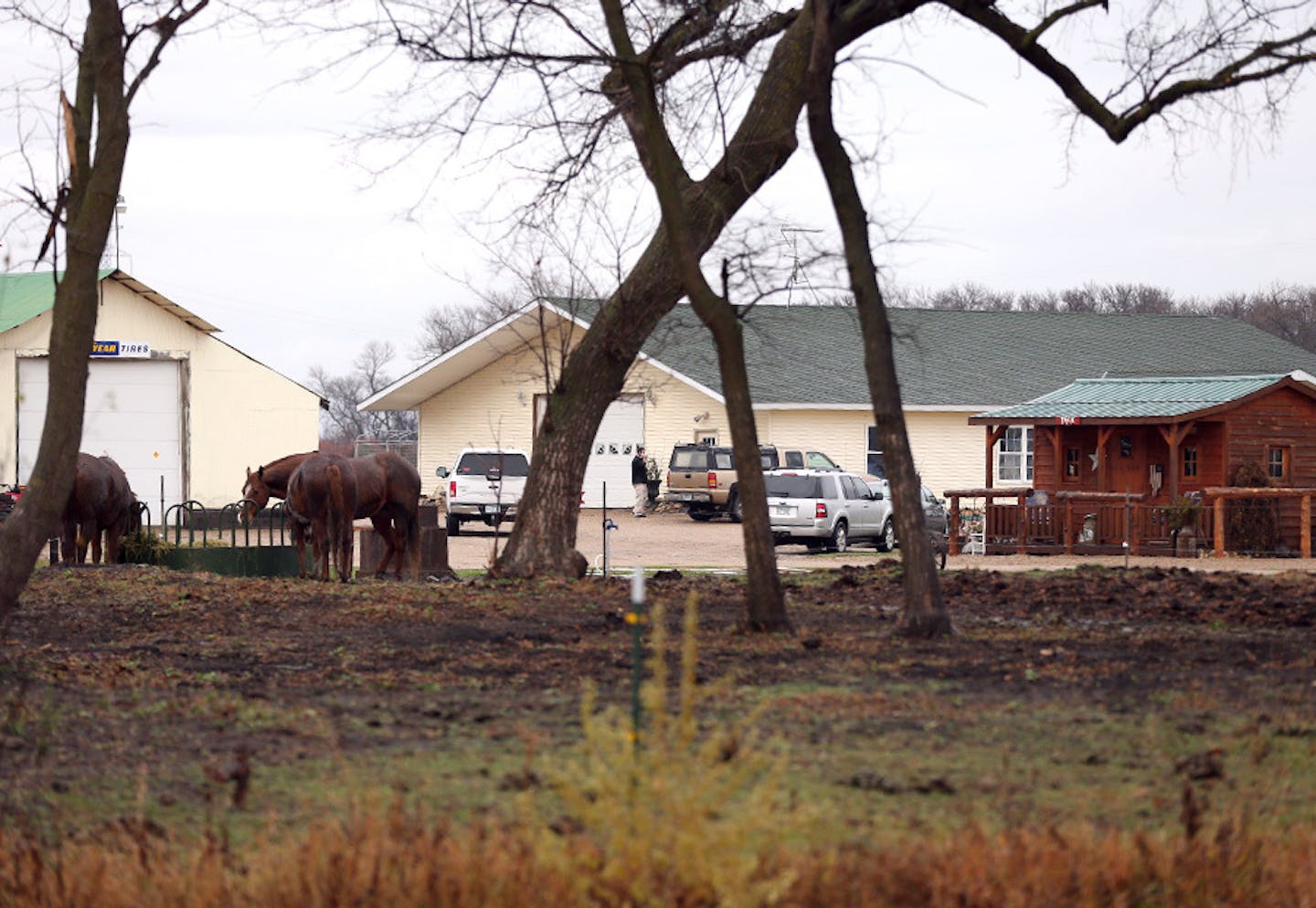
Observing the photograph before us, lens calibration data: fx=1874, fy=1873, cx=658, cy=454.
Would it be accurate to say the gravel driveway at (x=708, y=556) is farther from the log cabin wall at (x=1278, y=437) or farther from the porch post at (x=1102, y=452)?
the log cabin wall at (x=1278, y=437)

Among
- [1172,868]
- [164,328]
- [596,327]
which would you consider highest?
[164,328]

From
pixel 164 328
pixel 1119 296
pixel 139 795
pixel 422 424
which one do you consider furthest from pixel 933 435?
pixel 1119 296

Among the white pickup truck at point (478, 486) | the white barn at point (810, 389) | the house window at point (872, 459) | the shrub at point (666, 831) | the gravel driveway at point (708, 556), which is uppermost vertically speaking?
the white barn at point (810, 389)

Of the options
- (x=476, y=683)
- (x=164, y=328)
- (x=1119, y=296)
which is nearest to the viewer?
(x=476, y=683)

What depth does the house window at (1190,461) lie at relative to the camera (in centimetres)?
3497

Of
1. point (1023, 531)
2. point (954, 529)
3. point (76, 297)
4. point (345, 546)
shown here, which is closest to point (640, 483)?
point (954, 529)

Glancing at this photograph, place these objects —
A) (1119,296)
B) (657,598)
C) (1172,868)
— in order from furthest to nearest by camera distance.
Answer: (1119,296)
(657,598)
(1172,868)

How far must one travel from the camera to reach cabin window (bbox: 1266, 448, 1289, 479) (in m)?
35.0

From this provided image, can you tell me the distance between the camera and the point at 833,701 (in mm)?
9539

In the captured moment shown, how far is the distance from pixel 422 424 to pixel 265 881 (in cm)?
5020

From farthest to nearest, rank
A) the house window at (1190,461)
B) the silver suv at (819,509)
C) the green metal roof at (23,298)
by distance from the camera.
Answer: the green metal roof at (23,298), the silver suv at (819,509), the house window at (1190,461)

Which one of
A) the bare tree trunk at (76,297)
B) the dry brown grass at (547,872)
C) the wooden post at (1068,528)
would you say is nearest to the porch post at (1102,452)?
the wooden post at (1068,528)

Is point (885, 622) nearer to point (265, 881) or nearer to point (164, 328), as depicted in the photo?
point (265, 881)

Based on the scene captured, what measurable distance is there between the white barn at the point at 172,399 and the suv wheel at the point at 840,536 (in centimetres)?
1536
